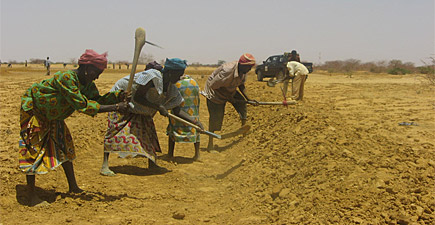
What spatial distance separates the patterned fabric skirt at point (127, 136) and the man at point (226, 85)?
5.50 feet

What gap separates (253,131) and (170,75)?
135 inches

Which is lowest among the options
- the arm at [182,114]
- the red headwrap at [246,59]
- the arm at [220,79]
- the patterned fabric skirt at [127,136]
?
the patterned fabric skirt at [127,136]

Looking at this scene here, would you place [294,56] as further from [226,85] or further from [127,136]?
[127,136]

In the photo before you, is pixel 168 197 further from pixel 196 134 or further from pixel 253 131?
pixel 253 131

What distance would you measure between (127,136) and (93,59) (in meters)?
1.38

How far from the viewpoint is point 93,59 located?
3947 millimetres

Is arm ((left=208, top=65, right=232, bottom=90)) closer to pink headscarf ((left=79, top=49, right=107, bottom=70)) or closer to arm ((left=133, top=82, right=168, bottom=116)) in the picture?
arm ((left=133, top=82, right=168, bottom=116))

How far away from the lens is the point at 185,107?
6164 mm

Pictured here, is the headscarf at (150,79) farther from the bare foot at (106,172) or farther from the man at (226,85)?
the man at (226,85)

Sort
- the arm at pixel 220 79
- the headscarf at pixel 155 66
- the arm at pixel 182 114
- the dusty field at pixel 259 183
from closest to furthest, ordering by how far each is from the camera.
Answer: the dusty field at pixel 259 183 → the arm at pixel 182 114 → the headscarf at pixel 155 66 → the arm at pixel 220 79

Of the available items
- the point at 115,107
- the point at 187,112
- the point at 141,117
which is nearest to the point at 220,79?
the point at 187,112

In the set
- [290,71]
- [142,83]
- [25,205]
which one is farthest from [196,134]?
[290,71]

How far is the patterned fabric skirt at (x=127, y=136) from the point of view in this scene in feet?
16.5

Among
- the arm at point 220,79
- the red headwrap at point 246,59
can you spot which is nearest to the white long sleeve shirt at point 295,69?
the arm at point 220,79
